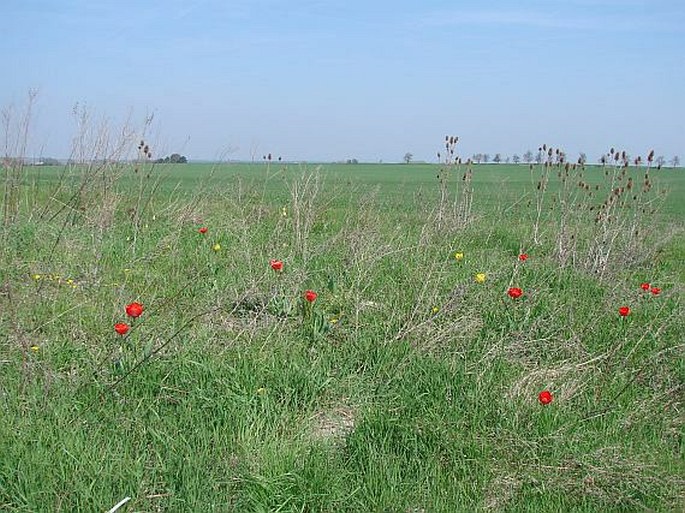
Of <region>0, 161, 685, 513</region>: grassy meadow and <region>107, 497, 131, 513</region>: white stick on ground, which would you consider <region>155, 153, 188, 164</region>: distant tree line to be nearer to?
<region>0, 161, 685, 513</region>: grassy meadow

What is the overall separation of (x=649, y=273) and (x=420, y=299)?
3554mm

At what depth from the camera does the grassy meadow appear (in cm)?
307

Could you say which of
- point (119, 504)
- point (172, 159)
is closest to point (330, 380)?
point (119, 504)

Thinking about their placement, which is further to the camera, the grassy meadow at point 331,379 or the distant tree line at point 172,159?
the distant tree line at point 172,159

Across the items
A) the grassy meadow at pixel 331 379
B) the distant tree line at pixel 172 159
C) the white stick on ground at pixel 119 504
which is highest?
the distant tree line at pixel 172 159

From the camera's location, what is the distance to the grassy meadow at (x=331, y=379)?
10.1 feet

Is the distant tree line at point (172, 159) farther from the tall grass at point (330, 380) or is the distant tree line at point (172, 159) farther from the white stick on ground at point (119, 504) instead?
the white stick on ground at point (119, 504)

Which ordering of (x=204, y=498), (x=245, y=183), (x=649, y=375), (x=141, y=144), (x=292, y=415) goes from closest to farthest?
(x=204, y=498), (x=292, y=415), (x=649, y=375), (x=141, y=144), (x=245, y=183)

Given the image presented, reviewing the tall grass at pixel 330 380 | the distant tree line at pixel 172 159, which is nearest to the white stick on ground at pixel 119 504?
the tall grass at pixel 330 380

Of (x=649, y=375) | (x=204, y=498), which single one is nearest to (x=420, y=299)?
(x=649, y=375)

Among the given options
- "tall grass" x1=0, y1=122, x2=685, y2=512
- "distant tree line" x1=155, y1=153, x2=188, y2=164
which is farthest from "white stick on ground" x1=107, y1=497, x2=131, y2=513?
"distant tree line" x1=155, y1=153, x2=188, y2=164

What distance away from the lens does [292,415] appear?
11.9ft

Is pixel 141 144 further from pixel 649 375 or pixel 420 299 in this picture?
pixel 649 375

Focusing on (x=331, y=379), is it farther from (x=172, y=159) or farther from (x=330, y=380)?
(x=172, y=159)
